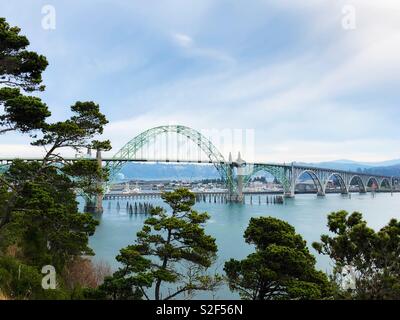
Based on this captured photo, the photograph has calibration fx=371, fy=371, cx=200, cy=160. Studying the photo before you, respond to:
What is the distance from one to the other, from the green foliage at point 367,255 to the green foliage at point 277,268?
1916mm

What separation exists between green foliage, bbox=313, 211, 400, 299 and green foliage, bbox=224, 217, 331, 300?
6.29 ft

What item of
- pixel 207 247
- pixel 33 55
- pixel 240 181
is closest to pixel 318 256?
pixel 207 247

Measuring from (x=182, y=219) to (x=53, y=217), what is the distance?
14.5 feet

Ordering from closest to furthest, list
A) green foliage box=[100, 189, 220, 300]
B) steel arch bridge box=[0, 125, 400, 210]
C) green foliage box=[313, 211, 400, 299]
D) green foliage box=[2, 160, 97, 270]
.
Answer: green foliage box=[313, 211, 400, 299]
green foliage box=[2, 160, 97, 270]
green foliage box=[100, 189, 220, 300]
steel arch bridge box=[0, 125, 400, 210]

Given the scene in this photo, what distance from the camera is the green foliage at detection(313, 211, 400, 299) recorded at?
8.84m

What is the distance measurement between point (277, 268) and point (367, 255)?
318 cm

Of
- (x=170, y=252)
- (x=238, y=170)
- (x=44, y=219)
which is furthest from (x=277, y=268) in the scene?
(x=238, y=170)

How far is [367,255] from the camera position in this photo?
9.45 meters

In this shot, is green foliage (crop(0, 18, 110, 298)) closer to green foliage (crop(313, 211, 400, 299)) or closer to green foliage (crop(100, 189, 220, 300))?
green foliage (crop(100, 189, 220, 300))

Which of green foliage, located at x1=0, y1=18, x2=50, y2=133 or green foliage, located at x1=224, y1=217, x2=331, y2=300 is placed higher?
green foliage, located at x1=0, y1=18, x2=50, y2=133

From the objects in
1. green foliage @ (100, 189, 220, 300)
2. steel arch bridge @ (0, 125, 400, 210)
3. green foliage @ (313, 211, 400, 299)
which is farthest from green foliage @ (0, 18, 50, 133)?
steel arch bridge @ (0, 125, 400, 210)

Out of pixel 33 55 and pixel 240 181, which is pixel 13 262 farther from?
pixel 240 181

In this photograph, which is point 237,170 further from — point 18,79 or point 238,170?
point 18,79
